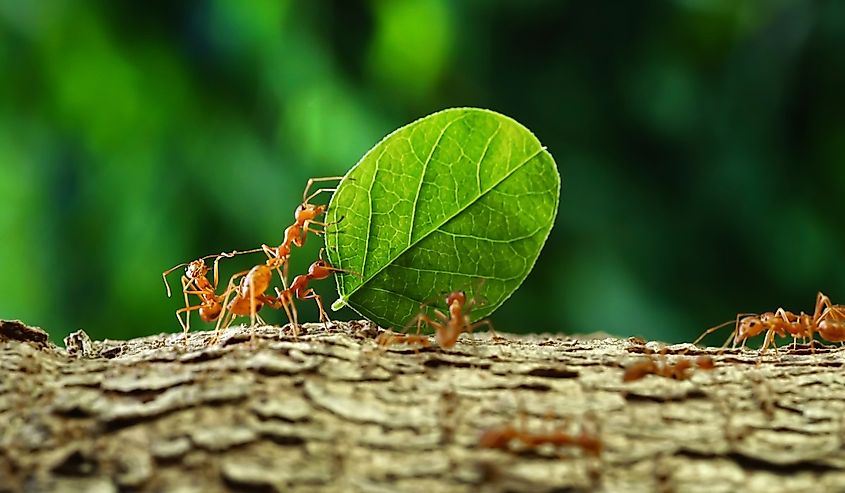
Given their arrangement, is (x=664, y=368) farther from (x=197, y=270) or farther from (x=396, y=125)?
(x=396, y=125)

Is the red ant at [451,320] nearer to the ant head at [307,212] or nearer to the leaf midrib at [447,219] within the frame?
the leaf midrib at [447,219]

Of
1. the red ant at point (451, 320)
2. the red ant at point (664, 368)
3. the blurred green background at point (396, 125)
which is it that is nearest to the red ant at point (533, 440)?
the red ant at point (664, 368)

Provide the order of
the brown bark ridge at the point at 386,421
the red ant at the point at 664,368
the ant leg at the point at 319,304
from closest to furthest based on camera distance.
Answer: the brown bark ridge at the point at 386,421, the red ant at the point at 664,368, the ant leg at the point at 319,304

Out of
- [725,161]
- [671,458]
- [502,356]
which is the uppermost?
[725,161]

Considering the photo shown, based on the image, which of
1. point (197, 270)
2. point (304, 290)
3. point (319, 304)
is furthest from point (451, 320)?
point (197, 270)

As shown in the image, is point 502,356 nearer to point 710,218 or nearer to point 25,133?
point 710,218

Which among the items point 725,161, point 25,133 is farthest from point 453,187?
point 25,133
